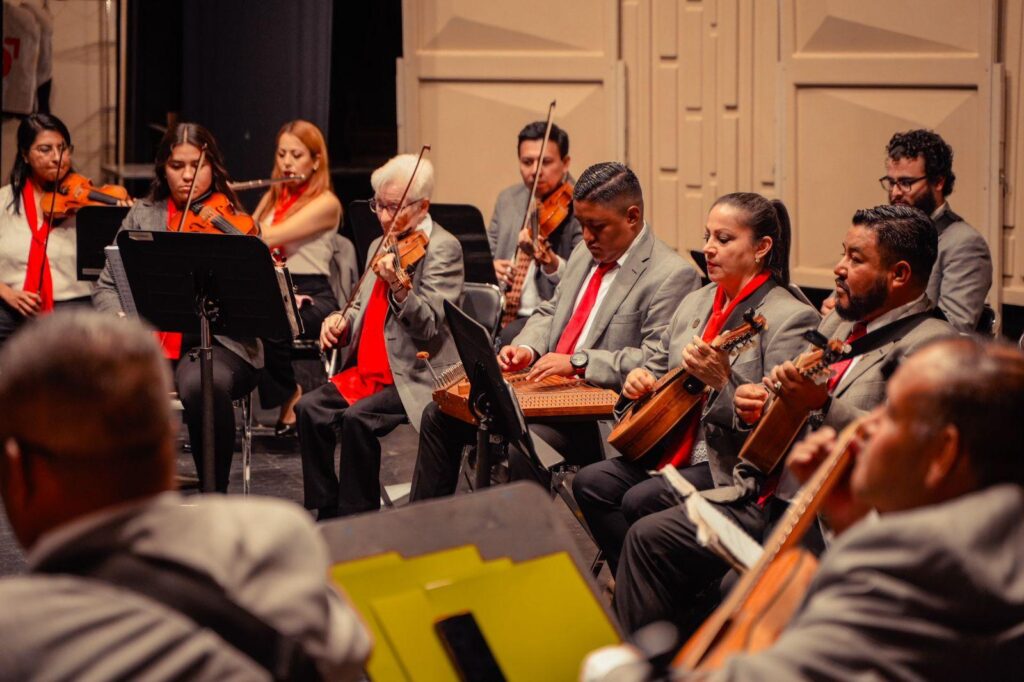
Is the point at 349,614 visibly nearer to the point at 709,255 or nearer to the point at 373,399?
the point at 709,255

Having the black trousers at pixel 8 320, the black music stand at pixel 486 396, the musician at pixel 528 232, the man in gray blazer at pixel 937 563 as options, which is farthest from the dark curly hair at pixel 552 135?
the man in gray blazer at pixel 937 563

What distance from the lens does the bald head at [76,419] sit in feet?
4.61

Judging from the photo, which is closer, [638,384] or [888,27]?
[638,384]

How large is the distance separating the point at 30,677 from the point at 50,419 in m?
0.26

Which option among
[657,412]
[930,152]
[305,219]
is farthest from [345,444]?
[930,152]

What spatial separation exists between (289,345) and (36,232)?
46.1 inches

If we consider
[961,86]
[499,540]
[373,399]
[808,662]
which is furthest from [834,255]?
[808,662]

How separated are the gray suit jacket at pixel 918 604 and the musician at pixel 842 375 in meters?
1.64

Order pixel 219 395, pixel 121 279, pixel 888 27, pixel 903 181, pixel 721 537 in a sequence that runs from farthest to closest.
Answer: pixel 888 27 < pixel 903 181 < pixel 219 395 < pixel 121 279 < pixel 721 537

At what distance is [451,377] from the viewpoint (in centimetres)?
436

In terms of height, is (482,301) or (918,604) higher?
(482,301)

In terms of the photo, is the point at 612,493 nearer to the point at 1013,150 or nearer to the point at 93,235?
the point at 93,235

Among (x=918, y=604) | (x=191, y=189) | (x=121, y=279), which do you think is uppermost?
(x=191, y=189)

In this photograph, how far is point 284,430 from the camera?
245 inches
